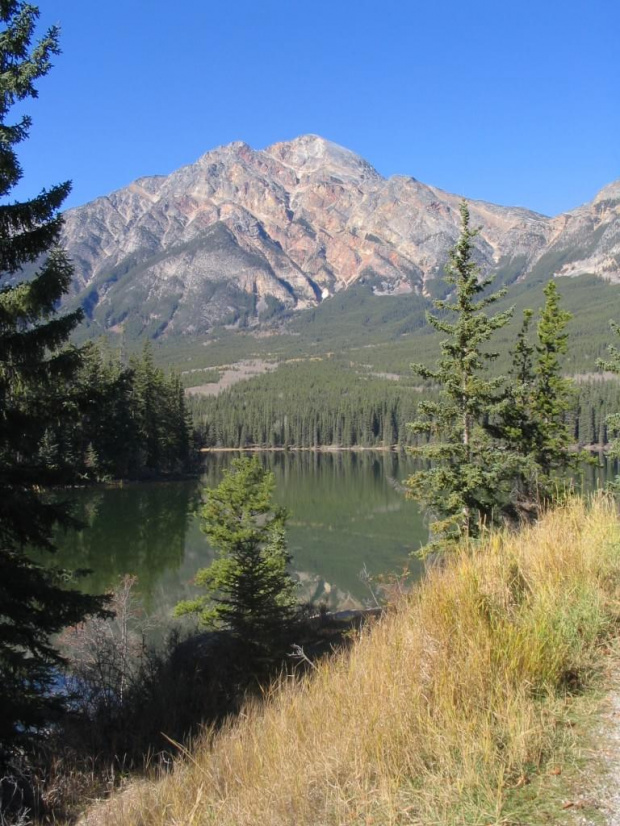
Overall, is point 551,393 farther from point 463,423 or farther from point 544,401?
point 463,423

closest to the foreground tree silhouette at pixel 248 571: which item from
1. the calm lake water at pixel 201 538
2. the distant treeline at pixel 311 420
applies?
the calm lake water at pixel 201 538

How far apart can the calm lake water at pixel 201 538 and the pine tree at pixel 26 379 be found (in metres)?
6.95

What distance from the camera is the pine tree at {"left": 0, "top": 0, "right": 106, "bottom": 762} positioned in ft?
25.6

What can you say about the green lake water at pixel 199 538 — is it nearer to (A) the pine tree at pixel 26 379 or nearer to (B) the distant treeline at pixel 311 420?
(A) the pine tree at pixel 26 379

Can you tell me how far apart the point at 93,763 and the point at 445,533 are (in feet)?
44.4

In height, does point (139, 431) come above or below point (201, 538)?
above

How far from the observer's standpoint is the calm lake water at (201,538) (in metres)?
30.0

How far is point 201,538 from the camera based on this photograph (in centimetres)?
4119

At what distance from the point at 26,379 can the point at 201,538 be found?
34.6m

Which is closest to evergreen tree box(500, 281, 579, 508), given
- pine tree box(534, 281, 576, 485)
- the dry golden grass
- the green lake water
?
pine tree box(534, 281, 576, 485)

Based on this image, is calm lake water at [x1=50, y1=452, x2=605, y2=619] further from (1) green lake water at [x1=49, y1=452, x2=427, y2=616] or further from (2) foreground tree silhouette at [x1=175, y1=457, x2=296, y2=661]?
(2) foreground tree silhouette at [x1=175, y1=457, x2=296, y2=661]

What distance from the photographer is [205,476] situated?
→ 82.7 m

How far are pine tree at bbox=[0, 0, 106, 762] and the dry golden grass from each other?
421 cm

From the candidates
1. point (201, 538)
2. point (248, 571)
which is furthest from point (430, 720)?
point (201, 538)
